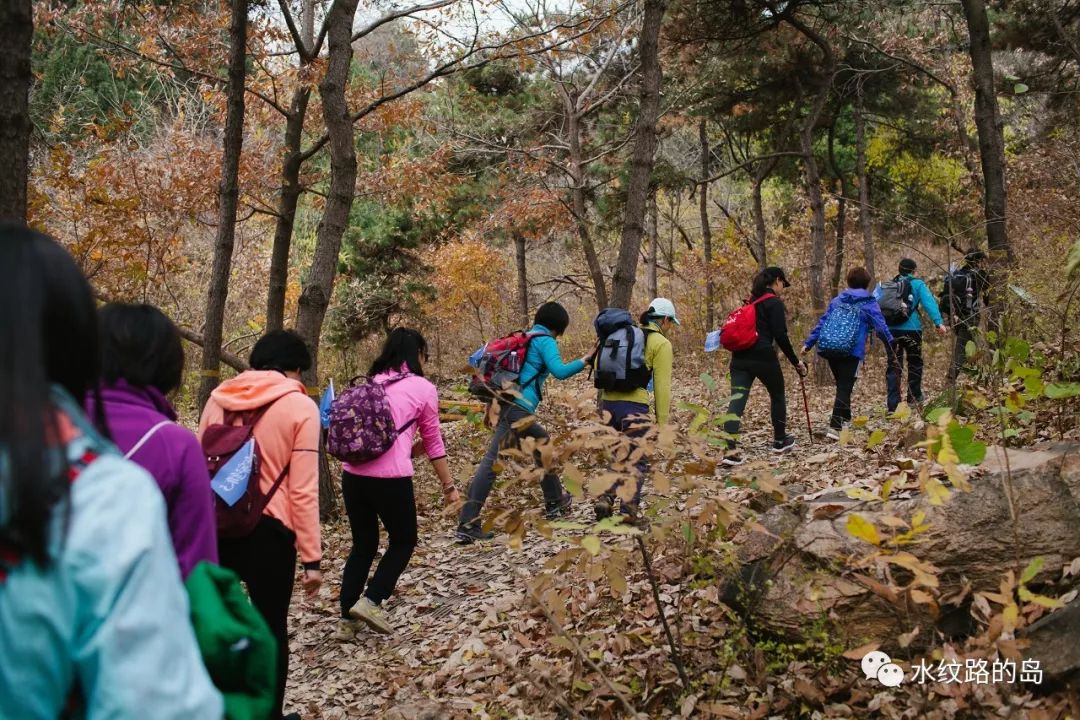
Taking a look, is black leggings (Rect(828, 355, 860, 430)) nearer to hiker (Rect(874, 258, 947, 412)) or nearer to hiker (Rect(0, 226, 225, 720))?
hiker (Rect(874, 258, 947, 412))

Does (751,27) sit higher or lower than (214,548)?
higher

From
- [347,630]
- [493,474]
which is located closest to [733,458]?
[493,474]

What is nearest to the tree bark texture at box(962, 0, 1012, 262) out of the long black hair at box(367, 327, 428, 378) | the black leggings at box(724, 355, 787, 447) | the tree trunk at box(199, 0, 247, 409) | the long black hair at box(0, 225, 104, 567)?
the black leggings at box(724, 355, 787, 447)

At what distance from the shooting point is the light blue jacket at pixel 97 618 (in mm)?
1256

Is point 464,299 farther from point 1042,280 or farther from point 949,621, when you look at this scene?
point 949,621

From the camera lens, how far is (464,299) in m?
23.7

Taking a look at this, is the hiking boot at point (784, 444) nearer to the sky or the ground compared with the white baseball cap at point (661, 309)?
nearer to the ground

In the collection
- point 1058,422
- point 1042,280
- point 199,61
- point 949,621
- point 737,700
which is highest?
point 199,61

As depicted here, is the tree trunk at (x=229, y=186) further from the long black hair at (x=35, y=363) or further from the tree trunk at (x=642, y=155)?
the long black hair at (x=35, y=363)

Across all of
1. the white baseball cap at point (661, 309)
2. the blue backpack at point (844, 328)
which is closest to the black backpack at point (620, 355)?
the white baseball cap at point (661, 309)

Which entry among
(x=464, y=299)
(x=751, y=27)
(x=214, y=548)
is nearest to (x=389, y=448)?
(x=214, y=548)

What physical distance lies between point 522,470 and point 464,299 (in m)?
20.4

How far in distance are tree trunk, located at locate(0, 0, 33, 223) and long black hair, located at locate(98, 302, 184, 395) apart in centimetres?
164

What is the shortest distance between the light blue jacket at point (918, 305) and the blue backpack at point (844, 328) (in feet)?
1.60
